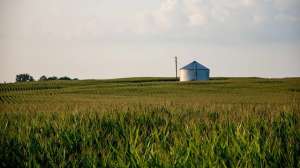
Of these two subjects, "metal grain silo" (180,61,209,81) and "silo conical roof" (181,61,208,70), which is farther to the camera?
"silo conical roof" (181,61,208,70)

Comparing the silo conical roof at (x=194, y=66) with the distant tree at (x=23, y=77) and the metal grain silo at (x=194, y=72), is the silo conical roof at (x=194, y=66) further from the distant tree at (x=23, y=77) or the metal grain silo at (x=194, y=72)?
the distant tree at (x=23, y=77)

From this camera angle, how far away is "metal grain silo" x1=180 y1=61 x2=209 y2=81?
99.8 meters

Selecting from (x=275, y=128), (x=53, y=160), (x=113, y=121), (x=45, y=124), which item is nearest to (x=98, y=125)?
(x=113, y=121)

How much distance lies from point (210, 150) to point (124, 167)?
1.16 metres

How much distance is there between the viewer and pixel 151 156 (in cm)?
614

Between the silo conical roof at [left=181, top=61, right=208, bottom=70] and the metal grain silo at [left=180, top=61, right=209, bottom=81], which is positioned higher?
the silo conical roof at [left=181, top=61, right=208, bottom=70]

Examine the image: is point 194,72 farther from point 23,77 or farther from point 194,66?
point 23,77

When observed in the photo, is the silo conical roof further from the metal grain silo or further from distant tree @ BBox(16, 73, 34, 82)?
distant tree @ BBox(16, 73, 34, 82)

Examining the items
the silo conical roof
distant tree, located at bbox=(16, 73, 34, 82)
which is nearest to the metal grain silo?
the silo conical roof

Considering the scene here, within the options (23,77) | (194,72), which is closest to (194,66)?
(194,72)

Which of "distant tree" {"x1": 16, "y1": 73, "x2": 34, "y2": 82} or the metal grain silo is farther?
"distant tree" {"x1": 16, "y1": 73, "x2": 34, "y2": 82}

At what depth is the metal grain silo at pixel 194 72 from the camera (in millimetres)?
99750

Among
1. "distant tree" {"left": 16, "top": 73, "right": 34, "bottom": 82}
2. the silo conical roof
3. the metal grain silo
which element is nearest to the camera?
the metal grain silo

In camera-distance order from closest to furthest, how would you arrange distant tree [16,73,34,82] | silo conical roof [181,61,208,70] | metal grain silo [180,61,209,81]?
metal grain silo [180,61,209,81] → silo conical roof [181,61,208,70] → distant tree [16,73,34,82]
